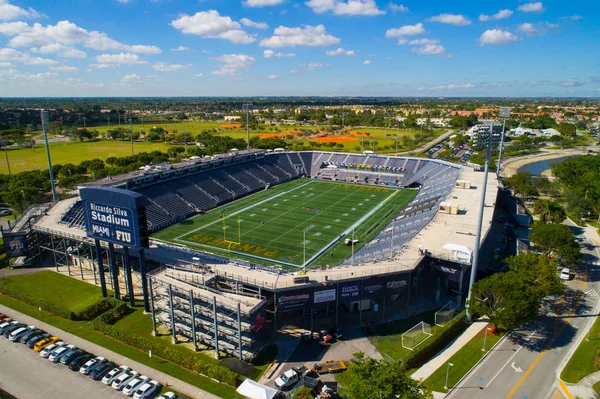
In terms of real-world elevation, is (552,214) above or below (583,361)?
above

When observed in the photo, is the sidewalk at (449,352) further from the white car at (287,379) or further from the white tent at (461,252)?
the white car at (287,379)

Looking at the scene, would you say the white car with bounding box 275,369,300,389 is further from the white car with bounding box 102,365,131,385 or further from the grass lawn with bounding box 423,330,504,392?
the white car with bounding box 102,365,131,385

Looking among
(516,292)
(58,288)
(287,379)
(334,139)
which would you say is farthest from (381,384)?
(334,139)

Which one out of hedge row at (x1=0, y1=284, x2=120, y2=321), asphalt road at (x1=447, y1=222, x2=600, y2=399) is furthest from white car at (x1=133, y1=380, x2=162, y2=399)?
asphalt road at (x1=447, y1=222, x2=600, y2=399)

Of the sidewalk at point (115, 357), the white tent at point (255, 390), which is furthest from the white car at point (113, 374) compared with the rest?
the white tent at point (255, 390)

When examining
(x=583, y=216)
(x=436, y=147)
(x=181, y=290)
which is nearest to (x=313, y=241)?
(x=181, y=290)

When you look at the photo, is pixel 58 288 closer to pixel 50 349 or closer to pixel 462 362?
pixel 50 349
